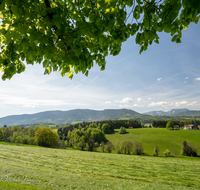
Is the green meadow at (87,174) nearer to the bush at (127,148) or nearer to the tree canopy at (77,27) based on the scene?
the tree canopy at (77,27)

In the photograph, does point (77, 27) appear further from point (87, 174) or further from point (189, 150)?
point (189, 150)

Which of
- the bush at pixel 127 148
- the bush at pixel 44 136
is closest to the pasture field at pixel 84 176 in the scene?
the bush at pixel 127 148

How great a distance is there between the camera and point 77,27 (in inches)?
134

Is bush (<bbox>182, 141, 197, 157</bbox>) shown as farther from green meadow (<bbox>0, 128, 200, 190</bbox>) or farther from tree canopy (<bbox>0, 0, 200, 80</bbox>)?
tree canopy (<bbox>0, 0, 200, 80</bbox>)

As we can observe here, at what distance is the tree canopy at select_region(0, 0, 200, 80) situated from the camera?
2.84m

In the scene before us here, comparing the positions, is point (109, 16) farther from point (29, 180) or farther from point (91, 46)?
point (29, 180)

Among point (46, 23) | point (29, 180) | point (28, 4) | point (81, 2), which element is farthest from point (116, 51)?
→ point (29, 180)

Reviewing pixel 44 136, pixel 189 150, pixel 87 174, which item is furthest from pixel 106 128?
pixel 87 174

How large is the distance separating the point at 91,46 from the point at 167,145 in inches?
3351

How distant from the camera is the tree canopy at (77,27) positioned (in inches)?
112

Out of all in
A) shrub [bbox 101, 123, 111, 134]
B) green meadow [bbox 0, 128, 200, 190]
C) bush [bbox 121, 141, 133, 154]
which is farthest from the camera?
shrub [bbox 101, 123, 111, 134]

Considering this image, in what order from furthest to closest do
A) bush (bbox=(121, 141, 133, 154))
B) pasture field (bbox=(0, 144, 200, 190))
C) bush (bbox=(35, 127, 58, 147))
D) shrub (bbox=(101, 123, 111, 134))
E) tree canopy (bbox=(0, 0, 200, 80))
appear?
shrub (bbox=(101, 123, 111, 134)), bush (bbox=(35, 127, 58, 147)), bush (bbox=(121, 141, 133, 154)), pasture field (bbox=(0, 144, 200, 190)), tree canopy (bbox=(0, 0, 200, 80))

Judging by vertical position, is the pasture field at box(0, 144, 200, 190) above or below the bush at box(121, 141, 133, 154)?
above

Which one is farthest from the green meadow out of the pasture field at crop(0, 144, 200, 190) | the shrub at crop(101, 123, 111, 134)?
the shrub at crop(101, 123, 111, 134)
